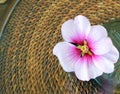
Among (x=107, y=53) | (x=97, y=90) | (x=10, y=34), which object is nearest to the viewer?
(x=107, y=53)

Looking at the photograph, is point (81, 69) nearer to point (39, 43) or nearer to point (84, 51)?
point (84, 51)

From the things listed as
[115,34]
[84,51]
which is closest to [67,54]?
[84,51]

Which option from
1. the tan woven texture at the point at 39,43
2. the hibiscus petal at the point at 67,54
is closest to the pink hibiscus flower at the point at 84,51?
the hibiscus petal at the point at 67,54

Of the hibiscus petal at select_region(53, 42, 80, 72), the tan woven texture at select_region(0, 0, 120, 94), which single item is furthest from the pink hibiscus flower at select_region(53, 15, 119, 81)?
the tan woven texture at select_region(0, 0, 120, 94)

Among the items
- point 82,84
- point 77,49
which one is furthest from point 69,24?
point 82,84

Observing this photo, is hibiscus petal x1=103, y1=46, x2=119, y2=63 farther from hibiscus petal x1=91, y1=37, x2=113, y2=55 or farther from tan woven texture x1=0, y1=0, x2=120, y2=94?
tan woven texture x1=0, y1=0, x2=120, y2=94

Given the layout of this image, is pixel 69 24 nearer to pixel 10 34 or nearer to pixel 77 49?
pixel 77 49
